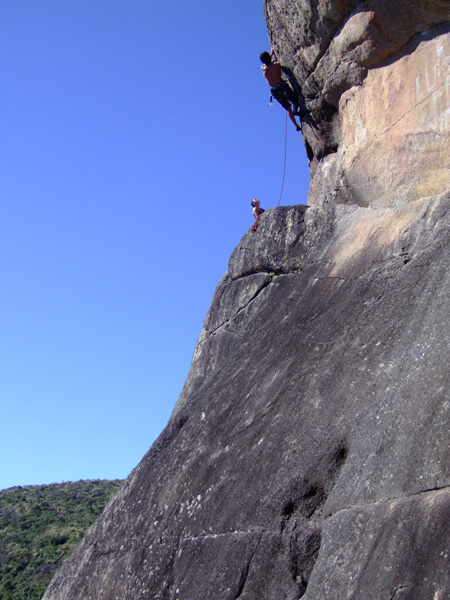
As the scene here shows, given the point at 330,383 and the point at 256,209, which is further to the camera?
the point at 256,209

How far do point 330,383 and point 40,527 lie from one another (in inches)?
1131

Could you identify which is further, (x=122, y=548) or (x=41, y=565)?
(x=41, y=565)

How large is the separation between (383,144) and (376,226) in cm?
199

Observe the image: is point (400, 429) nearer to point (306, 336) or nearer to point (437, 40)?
point (306, 336)

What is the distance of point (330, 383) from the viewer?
822 centimetres

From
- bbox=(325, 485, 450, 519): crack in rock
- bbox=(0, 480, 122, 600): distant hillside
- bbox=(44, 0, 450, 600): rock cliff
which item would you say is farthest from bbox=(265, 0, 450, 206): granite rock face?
bbox=(0, 480, 122, 600): distant hillside

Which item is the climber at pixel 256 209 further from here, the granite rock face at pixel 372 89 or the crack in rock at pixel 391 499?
the crack in rock at pixel 391 499

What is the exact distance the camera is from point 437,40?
34.6 ft

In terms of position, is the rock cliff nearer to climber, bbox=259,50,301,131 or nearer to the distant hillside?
climber, bbox=259,50,301,131

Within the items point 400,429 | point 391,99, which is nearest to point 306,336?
point 400,429

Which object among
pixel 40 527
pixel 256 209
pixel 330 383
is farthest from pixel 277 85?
pixel 40 527

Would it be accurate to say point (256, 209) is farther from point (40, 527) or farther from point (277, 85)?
point (40, 527)

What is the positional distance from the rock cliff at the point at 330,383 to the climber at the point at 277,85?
53 centimetres

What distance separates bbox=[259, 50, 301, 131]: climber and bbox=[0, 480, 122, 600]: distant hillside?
19726 millimetres
